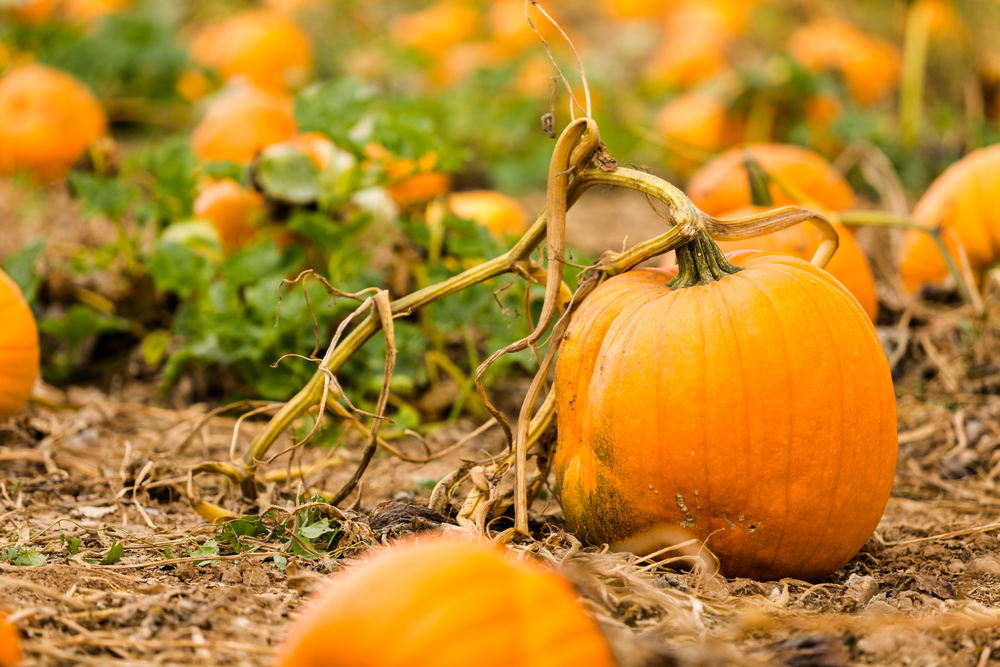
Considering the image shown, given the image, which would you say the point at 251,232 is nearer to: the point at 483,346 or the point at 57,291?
the point at 57,291

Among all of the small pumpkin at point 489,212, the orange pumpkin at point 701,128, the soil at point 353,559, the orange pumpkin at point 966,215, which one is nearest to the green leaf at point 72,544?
the soil at point 353,559

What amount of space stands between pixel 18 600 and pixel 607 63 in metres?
6.66

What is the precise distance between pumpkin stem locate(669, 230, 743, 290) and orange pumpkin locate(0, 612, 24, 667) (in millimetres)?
1337

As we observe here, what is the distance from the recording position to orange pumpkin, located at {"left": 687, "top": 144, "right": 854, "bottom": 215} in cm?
395

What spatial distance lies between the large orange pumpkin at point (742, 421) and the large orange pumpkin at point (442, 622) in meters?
0.62

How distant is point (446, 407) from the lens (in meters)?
3.10

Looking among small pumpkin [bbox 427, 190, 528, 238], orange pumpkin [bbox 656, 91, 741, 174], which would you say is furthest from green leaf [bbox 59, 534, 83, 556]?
orange pumpkin [bbox 656, 91, 741, 174]

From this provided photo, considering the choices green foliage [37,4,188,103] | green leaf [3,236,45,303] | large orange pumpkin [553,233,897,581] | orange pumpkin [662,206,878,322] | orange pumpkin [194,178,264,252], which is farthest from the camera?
green foliage [37,4,188,103]

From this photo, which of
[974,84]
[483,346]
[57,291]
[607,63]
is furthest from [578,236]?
[607,63]

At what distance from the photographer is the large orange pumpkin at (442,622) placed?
112cm

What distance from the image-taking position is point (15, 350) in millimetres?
2621

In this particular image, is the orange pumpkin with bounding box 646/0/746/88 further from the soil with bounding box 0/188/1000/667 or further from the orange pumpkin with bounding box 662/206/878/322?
the soil with bounding box 0/188/1000/667

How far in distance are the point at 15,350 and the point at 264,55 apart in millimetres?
4623

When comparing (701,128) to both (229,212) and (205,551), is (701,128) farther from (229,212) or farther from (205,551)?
(205,551)
